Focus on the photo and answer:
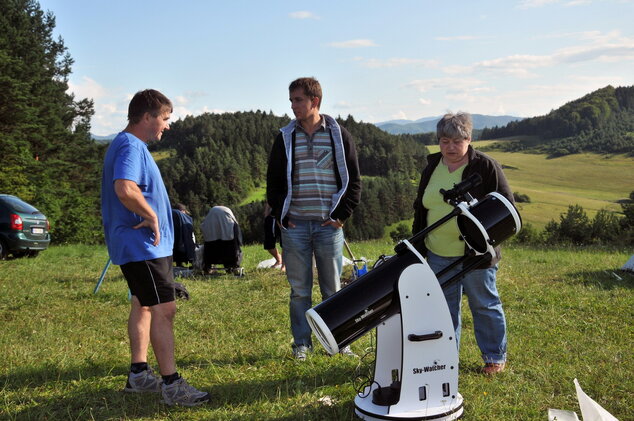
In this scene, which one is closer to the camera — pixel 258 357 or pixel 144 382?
pixel 144 382

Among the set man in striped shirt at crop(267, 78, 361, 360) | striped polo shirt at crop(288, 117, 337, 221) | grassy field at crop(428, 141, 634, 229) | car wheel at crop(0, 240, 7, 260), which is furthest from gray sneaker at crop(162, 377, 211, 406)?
grassy field at crop(428, 141, 634, 229)

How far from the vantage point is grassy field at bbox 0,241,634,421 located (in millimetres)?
3949

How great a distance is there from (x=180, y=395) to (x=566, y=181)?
12260 cm

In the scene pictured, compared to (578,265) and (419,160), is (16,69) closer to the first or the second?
(578,265)

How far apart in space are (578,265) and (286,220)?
8473 mm

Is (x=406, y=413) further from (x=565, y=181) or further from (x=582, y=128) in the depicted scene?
(x=582, y=128)

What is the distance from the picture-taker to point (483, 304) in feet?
14.7

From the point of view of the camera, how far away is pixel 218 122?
11244cm

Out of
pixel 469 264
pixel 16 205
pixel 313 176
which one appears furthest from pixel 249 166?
pixel 469 264

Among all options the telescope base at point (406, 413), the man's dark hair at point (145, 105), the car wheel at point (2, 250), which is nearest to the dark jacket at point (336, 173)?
the man's dark hair at point (145, 105)

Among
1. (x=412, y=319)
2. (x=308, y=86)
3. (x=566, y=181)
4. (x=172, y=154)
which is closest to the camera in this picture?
(x=412, y=319)

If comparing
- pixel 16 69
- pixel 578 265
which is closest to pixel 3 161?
pixel 16 69

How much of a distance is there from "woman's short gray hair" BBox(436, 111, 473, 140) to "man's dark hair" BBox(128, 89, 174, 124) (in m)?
2.09

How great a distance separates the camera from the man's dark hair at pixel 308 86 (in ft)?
15.6
